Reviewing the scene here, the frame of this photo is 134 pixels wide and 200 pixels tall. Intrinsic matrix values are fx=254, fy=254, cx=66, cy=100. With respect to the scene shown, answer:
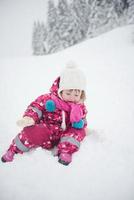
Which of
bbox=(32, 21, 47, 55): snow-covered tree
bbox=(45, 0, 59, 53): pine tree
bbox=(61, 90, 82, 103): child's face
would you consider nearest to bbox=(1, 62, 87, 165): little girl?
bbox=(61, 90, 82, 103): child's face

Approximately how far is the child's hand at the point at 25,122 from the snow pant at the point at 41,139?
7cm

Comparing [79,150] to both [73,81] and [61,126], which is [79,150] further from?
[73,81]

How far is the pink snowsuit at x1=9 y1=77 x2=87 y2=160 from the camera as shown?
1.83 meters

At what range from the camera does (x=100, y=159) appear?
1866 millimetres

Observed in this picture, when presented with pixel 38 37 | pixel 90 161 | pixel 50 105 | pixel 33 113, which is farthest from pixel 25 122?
pixel 38 37

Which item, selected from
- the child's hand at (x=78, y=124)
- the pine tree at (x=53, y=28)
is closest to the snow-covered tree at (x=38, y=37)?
the pine tree at (x=53, y=28)

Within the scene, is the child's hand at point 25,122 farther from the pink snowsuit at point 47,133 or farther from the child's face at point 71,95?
the child's face at point 71,95

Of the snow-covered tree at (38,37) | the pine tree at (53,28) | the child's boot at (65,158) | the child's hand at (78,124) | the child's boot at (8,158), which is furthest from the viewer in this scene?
the snow-covered tree at (38,37)

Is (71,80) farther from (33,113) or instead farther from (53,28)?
(53,28)

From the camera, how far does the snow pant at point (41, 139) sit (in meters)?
1.80

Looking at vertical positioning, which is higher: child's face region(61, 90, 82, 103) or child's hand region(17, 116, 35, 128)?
child's face region(61, 90, 82, 103)

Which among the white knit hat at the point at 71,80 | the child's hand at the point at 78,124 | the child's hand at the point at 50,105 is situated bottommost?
the child's hand at the point at 78,124

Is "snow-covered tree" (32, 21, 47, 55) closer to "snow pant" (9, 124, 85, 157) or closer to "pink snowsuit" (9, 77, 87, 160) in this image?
"pink snowsuit" (9, 77, 87, 160)

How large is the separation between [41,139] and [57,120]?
0.73 ft
